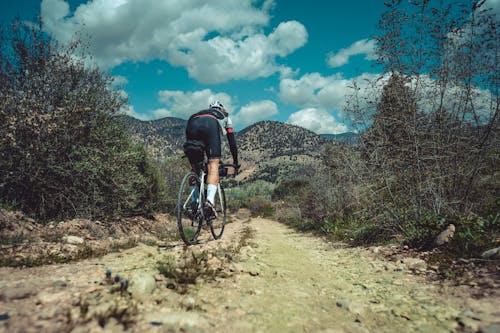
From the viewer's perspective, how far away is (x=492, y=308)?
217cm

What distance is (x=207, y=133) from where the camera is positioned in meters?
4.74

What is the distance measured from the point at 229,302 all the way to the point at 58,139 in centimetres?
656

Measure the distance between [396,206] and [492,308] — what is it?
118 inches

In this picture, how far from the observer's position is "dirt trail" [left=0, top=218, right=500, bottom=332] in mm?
1765

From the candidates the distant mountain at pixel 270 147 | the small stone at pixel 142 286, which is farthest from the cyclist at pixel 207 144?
the distant mountain at pixel 270 147

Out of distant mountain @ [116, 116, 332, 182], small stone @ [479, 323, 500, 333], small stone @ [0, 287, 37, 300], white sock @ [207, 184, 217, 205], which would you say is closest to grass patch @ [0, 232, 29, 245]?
small stone @ [0, 287, 37, 300]

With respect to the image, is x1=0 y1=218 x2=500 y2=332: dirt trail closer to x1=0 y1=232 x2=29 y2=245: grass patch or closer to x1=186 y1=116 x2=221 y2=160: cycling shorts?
x1=0 y1=232 x2=29 y2=245: grass patch

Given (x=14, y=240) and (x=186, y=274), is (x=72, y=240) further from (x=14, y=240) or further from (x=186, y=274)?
(x=186, y=274)

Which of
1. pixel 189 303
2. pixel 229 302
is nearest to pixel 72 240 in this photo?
pixel 189 303

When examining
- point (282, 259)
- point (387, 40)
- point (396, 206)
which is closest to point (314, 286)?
point (282, 259)

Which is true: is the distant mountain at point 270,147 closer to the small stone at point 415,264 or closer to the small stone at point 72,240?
the small stone at point 72,240

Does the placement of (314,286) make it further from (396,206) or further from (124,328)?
(396,206)

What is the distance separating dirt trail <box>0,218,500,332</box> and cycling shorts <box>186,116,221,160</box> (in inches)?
79.9

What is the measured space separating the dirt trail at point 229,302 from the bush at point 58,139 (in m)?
4.08
